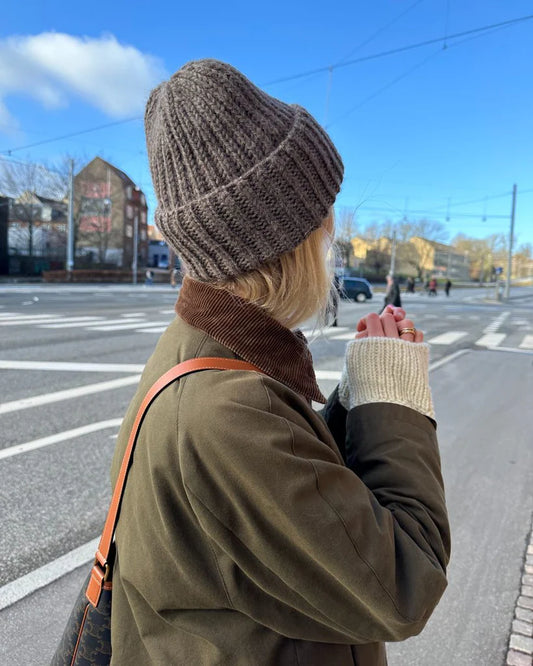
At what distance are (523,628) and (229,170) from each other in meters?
2.39

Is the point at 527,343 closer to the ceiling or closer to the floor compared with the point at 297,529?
closer to the floor

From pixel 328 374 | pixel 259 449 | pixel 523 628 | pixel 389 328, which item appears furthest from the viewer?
pixel 328 374

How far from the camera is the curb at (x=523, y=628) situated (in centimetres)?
204

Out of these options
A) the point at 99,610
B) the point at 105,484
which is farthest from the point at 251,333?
the point at 105,484

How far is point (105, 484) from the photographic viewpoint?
3.48 metres

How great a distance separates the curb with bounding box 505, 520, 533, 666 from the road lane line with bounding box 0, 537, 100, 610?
2029 millimetres

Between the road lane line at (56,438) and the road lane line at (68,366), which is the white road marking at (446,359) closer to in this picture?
the road lane line at (68,366)

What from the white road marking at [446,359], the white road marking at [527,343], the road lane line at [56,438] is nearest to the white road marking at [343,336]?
the white road marking at [446,359]

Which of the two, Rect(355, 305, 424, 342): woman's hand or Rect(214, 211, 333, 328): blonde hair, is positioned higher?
Rect(214, 211, 333, 328): blonde hair

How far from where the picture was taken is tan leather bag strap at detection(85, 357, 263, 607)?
85 cm

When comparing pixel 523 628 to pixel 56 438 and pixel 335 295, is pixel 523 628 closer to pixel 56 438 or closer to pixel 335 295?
pixel 335 295

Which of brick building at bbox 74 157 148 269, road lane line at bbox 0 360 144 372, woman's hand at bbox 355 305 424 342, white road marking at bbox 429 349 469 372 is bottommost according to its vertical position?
road lane line at bbox 0 360 144 372

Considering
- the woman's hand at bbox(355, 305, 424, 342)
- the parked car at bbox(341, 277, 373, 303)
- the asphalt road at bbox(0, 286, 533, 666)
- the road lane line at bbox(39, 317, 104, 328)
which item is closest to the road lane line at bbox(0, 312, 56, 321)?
the road lane line at bbox(39, 317, 104, 328)

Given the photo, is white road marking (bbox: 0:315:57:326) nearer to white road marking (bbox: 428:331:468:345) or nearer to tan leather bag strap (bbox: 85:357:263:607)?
white road marking (bbox: 428:331:468:345)
